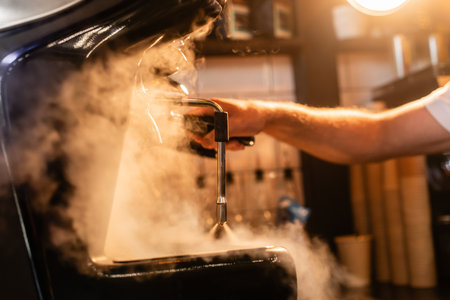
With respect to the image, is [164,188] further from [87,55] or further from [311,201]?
[87,55]

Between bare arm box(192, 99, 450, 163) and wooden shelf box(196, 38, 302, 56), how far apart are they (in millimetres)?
945

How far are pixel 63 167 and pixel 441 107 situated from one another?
3.09 ft

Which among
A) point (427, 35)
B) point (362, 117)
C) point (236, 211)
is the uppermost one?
point (427, 35)

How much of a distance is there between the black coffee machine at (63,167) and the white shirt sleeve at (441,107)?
0.79 meters

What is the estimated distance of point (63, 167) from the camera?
453 millimetres

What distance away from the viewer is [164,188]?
1.74 metres

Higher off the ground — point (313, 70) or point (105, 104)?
point (313, 70)

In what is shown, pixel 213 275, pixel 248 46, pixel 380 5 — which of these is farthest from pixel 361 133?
pixel 248 46

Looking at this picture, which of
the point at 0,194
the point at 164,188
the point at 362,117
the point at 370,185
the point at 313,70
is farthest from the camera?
the point at 313,70

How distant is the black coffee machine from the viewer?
424mm

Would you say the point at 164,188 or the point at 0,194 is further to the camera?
the point at 164,188

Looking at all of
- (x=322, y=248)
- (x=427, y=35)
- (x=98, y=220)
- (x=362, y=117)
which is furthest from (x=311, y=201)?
(x=98, y=220)

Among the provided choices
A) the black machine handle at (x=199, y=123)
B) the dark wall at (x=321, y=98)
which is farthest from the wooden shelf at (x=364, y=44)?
the black machine handle at (x=199, y=123)

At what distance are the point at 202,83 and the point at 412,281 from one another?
4.73 feet
